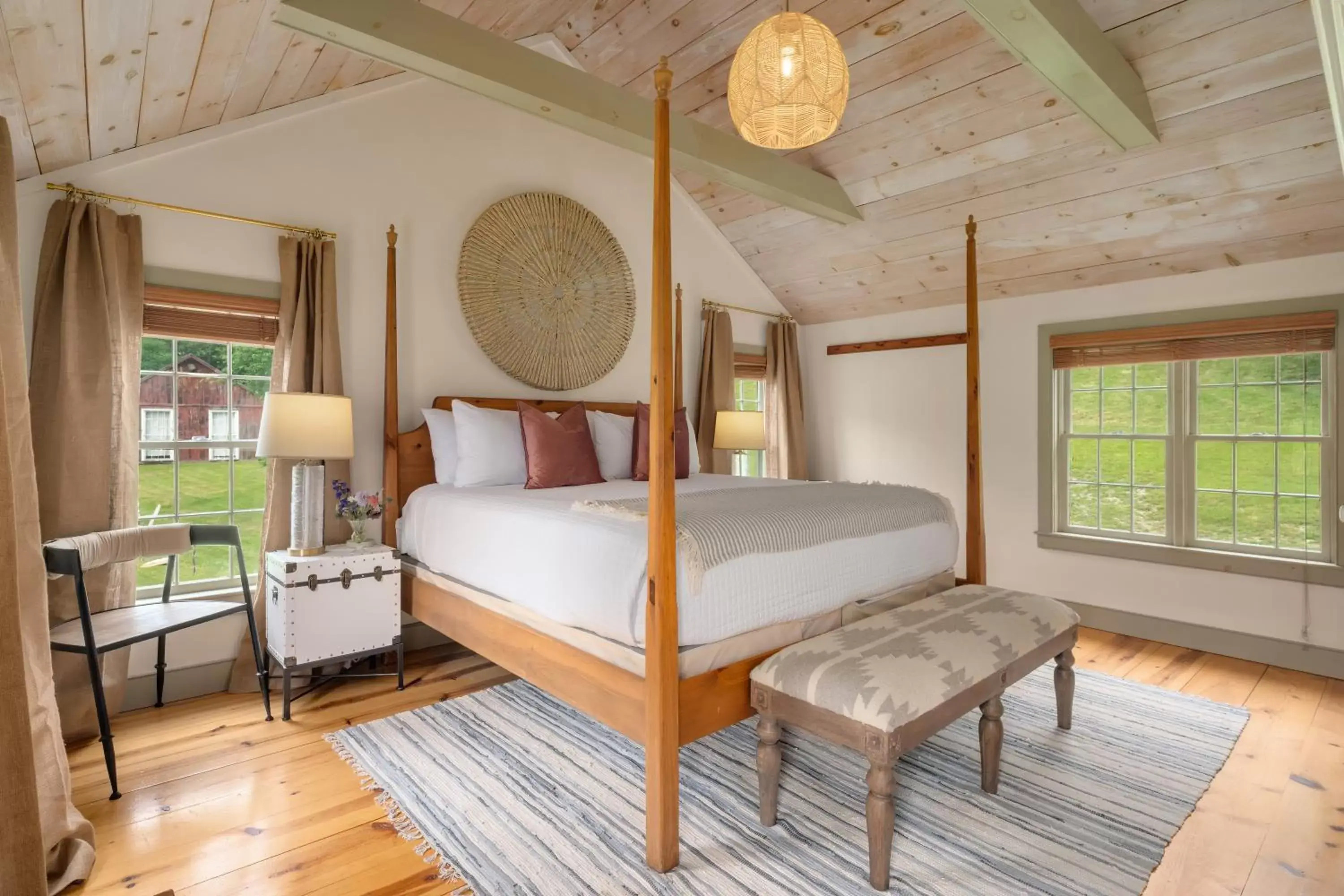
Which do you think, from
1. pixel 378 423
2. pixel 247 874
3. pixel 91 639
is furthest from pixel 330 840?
pixel 378 423

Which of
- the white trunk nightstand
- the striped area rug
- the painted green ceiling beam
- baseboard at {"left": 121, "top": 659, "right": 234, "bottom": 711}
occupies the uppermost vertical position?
the painted green ceiling beam

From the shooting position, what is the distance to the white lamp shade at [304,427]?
2.78m

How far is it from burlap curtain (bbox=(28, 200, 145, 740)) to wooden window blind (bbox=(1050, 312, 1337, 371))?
15.7 ft

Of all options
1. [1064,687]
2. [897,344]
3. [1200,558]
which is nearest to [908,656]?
[1064,687]

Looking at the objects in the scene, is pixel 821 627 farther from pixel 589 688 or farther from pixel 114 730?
pixel 114 730

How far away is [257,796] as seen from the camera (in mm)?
2229

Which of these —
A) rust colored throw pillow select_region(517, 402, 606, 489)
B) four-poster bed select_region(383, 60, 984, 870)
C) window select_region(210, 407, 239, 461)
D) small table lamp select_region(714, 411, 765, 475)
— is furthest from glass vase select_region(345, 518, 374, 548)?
small table lamp select_region(714, 411, 765, 475)

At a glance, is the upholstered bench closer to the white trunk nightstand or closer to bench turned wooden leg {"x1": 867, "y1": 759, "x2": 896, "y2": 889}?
bench turned wooden leg {"x1": 867, "y1": 759, "x2": 896, "y2": 889}

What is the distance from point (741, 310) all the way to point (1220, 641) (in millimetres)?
3519

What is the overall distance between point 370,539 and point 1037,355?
402cm

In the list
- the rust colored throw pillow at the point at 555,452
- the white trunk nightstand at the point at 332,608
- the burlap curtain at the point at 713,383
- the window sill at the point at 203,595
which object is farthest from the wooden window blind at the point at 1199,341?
the window sill at the point at 203,595

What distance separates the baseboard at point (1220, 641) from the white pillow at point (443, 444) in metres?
3.74

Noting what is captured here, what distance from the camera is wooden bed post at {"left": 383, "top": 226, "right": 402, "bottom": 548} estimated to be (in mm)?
3439

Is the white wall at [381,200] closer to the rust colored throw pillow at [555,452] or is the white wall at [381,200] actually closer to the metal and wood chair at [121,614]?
the metal and wood chair at [121,614]
